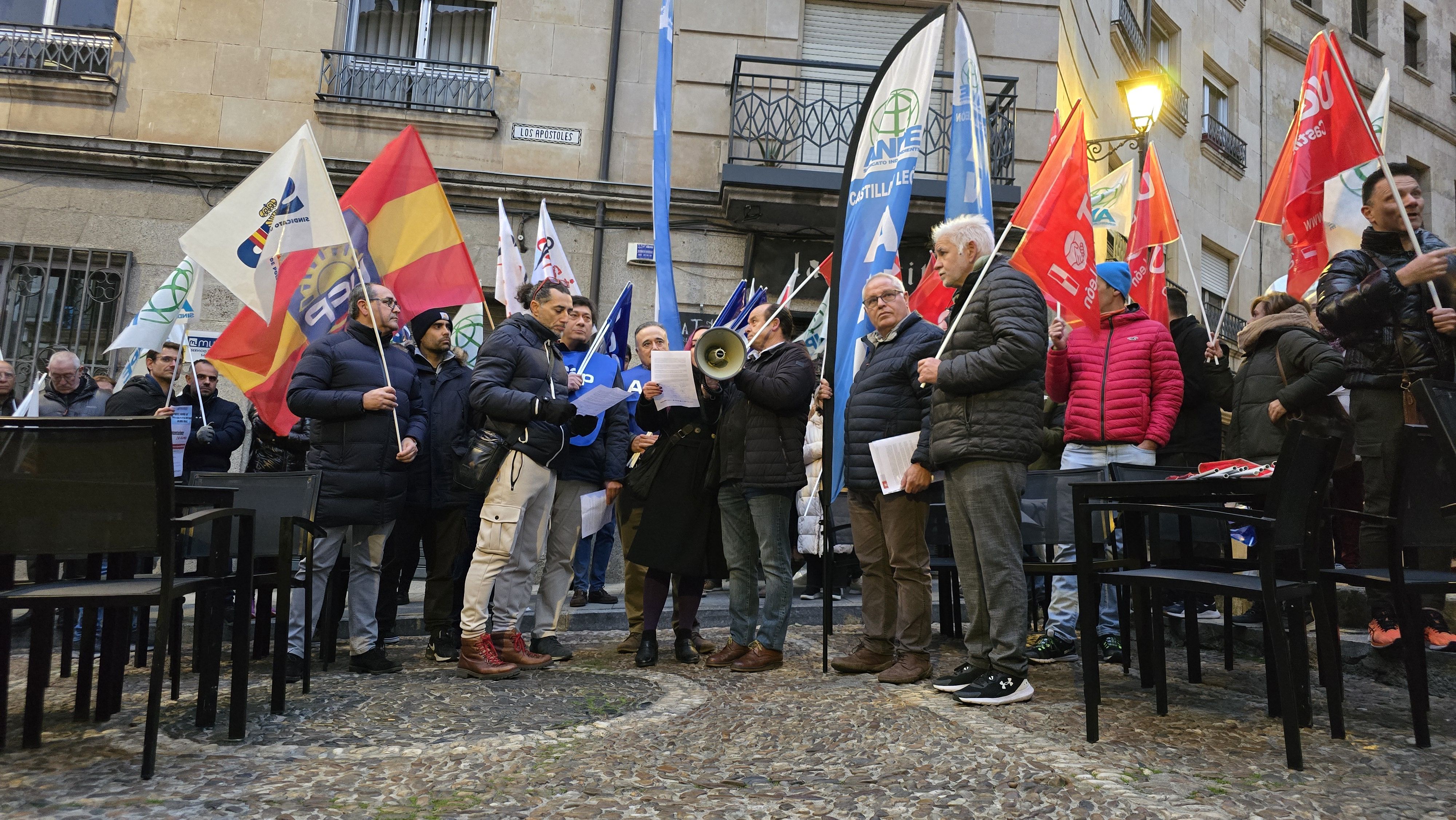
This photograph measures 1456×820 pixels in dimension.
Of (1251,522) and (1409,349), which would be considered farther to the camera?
(1409,349)

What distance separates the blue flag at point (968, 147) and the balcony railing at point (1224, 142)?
13387 millimetres

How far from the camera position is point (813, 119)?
484 inches

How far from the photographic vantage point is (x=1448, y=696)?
420 cm

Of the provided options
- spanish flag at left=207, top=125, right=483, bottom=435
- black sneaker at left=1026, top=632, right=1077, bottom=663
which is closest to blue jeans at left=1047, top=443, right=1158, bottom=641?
black sneaker at left=1026, top=632, right=1077, bottom=663

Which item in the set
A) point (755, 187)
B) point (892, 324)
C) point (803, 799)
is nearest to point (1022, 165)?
point (755, 187)

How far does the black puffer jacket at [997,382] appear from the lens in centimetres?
433

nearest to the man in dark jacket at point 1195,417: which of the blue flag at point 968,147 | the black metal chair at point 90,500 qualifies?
the blue flag at point 968,147

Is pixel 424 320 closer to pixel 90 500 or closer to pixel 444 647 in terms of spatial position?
pixel 444 647

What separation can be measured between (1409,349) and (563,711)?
406 cm

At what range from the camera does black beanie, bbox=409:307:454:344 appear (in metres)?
6.46

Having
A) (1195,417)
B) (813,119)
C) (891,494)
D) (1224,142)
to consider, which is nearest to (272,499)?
(891,494)

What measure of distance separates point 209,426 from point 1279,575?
6.97 metres

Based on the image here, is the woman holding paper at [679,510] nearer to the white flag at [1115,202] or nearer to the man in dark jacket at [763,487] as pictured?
the man in dark jacket at [763,487]

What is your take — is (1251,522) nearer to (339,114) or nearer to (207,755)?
(207,755)
